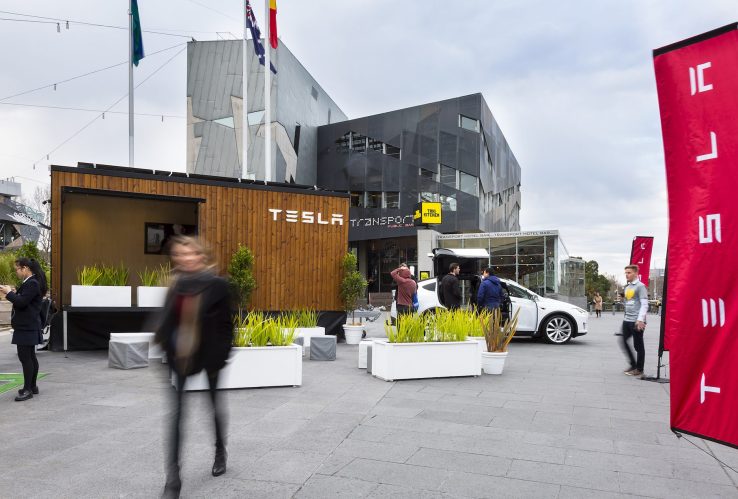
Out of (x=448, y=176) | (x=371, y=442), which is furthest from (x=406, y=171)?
(x=371, y=442)

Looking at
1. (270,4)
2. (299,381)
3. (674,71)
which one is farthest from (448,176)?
(674,71)

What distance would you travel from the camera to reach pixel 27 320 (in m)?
6.80

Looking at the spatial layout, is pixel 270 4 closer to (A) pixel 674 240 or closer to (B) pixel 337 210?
(B) pixel 337 210

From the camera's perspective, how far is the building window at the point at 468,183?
40.6 m

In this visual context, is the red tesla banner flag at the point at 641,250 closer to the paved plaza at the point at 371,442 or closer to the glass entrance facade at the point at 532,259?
the paved plaza at the point at 371,442

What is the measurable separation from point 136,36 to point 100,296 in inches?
490

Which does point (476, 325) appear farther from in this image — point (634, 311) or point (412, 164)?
point (412, 164)

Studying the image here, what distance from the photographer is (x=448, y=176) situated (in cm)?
4100

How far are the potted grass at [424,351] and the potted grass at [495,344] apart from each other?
0.95 ft

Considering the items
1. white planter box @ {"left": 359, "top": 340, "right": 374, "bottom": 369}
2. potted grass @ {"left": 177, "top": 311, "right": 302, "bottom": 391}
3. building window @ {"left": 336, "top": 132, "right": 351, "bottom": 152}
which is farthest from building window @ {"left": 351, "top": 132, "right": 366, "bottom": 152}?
potted grass @ {"left": 177, "top": 311, "right": 302, "bottom": 391}

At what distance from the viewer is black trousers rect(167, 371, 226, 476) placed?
12.2ft

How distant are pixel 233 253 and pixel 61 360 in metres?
3.81

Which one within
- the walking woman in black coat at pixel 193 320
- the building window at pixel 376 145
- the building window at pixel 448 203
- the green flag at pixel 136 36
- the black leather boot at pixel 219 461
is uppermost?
the building window at pixel 376 145

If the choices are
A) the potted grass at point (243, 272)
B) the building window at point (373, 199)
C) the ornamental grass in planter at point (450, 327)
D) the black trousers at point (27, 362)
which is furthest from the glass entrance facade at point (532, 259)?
the black trousers at point (27, 362)
